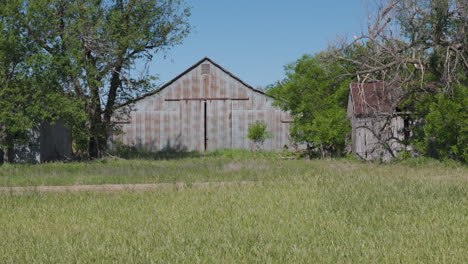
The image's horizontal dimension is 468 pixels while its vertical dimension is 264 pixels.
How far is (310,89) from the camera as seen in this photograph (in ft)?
103

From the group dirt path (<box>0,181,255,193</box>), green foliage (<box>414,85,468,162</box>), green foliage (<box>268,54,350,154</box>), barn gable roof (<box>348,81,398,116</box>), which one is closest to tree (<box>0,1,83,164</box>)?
dirt path (<box>0,181,255,193</box>)

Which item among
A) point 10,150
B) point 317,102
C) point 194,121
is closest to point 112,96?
point 10,150

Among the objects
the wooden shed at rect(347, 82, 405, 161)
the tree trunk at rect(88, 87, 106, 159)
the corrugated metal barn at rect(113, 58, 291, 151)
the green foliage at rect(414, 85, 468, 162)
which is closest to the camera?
the green foliage at rect(414, 85, 468, 162)

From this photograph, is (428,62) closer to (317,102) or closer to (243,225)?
(317,102)

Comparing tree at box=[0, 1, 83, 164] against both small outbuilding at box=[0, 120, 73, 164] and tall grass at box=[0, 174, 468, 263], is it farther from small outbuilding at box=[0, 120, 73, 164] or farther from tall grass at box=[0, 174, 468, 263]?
tall grass at box=[0, 174, 468, 263]

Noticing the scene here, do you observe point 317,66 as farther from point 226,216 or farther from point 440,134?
point 226,216

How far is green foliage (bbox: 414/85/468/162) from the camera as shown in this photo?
73.5 feet

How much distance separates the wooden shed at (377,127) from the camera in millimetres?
26219

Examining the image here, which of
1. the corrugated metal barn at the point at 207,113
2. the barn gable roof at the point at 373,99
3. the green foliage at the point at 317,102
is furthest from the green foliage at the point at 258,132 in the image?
the barn gable roof at the point at 373,99

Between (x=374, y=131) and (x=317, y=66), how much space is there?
6.15m

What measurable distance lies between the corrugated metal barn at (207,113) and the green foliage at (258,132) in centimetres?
31

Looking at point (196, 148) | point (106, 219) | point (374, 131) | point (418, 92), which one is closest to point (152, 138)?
point (196, 148)

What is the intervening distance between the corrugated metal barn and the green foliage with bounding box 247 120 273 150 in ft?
1.00

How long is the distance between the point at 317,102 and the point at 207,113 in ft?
25.1
